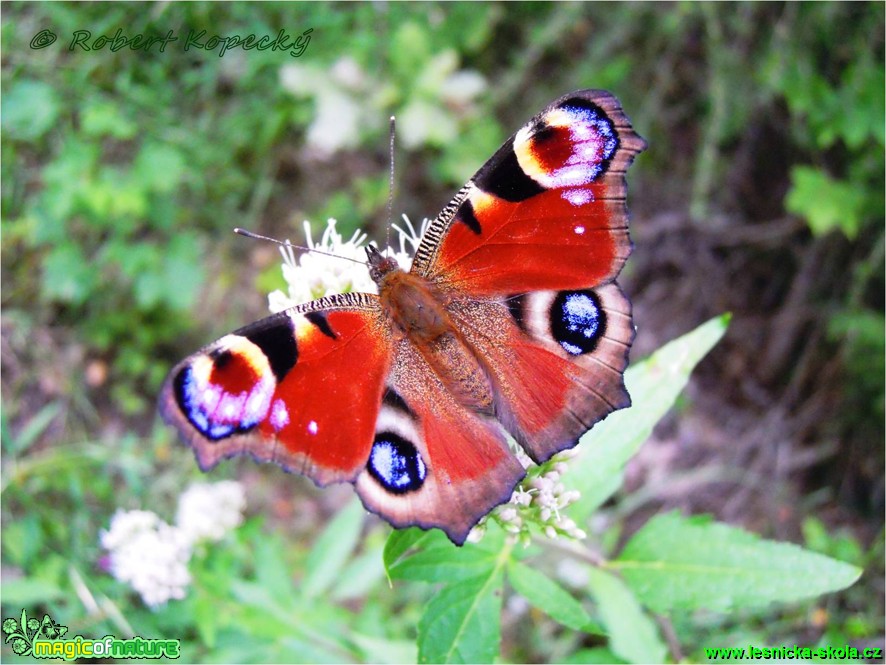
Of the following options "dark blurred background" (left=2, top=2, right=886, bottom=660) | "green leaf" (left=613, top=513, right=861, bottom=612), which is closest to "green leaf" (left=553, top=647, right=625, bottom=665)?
"green leaf" (left=613, top=513, right=861, bottom=612)

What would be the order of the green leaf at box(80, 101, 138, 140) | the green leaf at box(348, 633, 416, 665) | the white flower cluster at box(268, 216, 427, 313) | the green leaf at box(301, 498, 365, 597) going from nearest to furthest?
the white flower cluster at box(268, 216, 427, 313) → the green leaf at box(348, 633, 416, 665) → the green leaf at box(301, 498, 365, 597) → the green leaf at box(80, 101, 138, 140)

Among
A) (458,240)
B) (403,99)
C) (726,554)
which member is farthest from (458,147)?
(726,554)

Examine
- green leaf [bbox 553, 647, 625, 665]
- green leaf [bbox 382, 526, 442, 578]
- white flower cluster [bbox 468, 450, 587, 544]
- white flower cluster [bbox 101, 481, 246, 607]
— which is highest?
green leaf [bbox 382, 526, 442, 578]

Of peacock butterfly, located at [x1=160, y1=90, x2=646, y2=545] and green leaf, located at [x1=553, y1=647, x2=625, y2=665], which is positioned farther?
green leaf, located at [x1=553, y1=647, x2=625, y2=665]

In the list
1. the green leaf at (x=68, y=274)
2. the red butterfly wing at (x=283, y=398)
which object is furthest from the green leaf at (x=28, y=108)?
the red butterfly wing at (x=283, y=398)

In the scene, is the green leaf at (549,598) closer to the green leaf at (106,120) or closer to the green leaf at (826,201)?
the green leaf at (826,201)

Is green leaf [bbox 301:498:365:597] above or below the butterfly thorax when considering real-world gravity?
below

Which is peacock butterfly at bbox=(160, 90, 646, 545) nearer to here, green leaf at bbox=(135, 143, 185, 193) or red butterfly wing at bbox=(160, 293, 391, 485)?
red butterfly wing at bbox=(160, 293, 391, 485)

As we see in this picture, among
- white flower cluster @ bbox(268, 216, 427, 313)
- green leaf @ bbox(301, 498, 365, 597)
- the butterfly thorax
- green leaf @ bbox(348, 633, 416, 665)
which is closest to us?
the butterfly thorax
